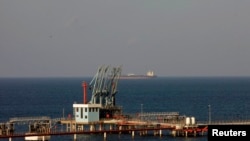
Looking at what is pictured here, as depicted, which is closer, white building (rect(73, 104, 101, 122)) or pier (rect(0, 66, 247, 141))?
pier (rect(0, 66, 247, 141))

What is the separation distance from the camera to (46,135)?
332ft

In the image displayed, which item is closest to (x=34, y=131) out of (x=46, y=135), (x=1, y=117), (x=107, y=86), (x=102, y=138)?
(x=46, y=135)

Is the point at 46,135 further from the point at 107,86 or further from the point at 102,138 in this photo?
the point at 107,86

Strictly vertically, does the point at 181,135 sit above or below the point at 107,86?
below

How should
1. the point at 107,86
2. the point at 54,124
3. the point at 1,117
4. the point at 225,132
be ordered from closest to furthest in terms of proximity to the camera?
the point at 225,132
the point at 54,124
the point at 107,86
the point at 1,117

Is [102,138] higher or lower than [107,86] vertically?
lower

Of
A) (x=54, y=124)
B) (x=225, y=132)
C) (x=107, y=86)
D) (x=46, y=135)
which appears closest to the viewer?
(x=225, y=132)

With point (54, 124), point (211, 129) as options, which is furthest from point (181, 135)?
point (211, 129)

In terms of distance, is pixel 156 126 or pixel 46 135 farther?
pixel 156 126

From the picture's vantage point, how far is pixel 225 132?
32719 millimetres

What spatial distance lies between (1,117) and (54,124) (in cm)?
4899

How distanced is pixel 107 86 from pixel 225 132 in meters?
103

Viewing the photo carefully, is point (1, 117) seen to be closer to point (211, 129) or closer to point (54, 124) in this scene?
point (54, 124)

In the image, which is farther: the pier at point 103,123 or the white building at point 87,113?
the white building at point 87,113
